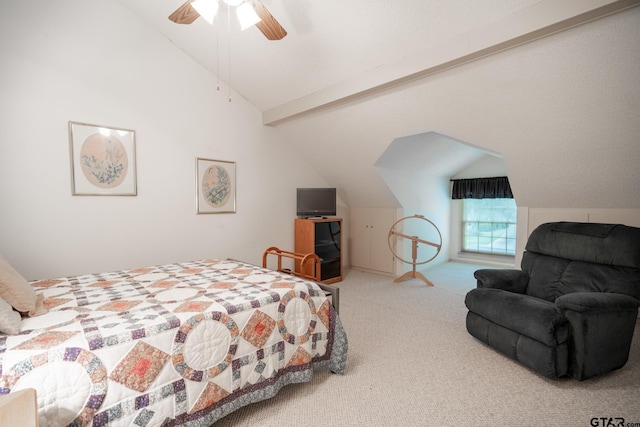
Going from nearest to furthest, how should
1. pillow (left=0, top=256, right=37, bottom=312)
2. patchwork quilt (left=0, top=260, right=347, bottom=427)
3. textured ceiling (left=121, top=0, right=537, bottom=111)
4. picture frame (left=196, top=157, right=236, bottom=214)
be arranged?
1. patchwork quilt (left=0, top=260, right=347, bottom=427)
2. pillow (left=0, top=256, right=37, bottom=312)
3. textured ceiling (left=121, top=0, right=537, bottom=111)
4. picture frame (left=196, top=157, right=236, bottom=214)

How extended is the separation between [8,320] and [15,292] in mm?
Result: 223

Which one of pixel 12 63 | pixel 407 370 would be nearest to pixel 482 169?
pixel 407 370

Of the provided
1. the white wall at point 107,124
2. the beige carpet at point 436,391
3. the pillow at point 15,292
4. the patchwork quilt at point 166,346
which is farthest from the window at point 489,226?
the pillow at point 15,292

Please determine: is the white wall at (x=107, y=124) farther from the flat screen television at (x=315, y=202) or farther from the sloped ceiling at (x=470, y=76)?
the flat screen television at (x=315, y=202)

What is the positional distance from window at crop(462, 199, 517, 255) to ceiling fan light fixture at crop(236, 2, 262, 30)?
561 cm

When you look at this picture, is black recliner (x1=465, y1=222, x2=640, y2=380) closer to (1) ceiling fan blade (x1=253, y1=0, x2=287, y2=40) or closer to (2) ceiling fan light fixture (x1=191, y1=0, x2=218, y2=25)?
(1) ceiling fan blade (x1=253, y1=0, x2=287, y2=40)

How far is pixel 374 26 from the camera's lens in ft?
8.20

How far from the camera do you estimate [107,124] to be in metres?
3.01

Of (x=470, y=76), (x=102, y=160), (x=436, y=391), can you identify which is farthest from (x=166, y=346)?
(x=470, y=76)

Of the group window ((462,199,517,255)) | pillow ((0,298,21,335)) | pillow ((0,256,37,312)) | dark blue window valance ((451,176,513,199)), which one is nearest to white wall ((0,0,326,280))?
pillow ((0,256,37,312))

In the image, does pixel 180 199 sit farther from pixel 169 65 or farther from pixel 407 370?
pixel 407 370

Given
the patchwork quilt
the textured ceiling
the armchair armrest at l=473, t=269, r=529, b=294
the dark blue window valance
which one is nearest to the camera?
the patchwork quilt

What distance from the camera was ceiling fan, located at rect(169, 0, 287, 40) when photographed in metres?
1.88

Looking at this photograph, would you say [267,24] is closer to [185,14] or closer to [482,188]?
[185,14]
